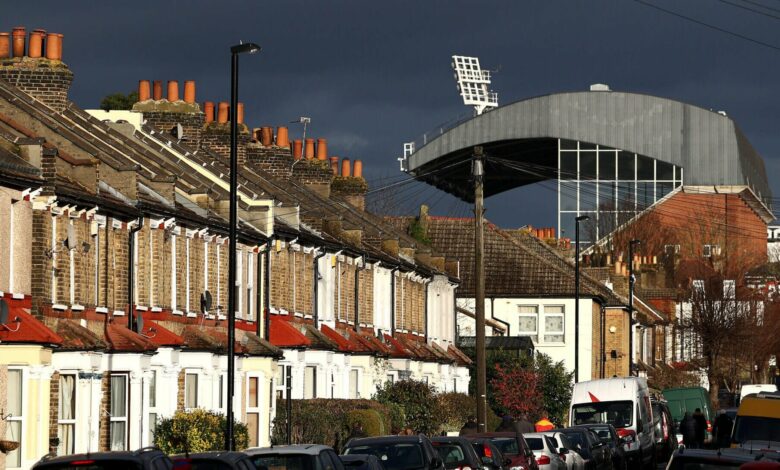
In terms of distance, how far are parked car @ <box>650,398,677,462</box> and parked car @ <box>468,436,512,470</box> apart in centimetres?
1984

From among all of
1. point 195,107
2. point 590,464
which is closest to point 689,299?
point 195,107

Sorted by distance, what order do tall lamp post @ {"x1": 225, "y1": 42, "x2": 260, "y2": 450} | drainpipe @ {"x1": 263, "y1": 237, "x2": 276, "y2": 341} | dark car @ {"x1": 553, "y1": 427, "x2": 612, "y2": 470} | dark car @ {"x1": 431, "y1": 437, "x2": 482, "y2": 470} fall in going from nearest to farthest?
dark car @ {"x1": 431, "y1": 437, "x2": 482, "y2": 470} < tall lamp post @ {"x1": 225, "y1": 42, "x2": 260, "y2": 450} < dark car @ {"x1": 553, "y1": 427, "x2": 612, "y2": 470} < drainpipe @ {"x1": 263, "y1": 237, "x2": 276, "y2": 341}

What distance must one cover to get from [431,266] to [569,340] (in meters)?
15.8

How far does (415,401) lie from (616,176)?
80088 millimetres

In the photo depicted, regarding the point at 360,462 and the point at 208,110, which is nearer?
the point at 360,462

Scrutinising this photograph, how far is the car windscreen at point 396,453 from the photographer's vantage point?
25219 mm

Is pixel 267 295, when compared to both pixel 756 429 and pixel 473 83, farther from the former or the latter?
pixel 473 83

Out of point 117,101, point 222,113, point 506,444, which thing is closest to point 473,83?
point 117,101

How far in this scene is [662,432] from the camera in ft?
172

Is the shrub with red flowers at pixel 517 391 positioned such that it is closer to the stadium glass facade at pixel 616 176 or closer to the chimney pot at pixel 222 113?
the chimney pot at pixel 222 113

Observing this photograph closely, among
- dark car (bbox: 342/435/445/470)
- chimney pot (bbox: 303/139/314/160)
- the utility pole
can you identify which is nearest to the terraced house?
chimney pot (bbox: 303/139/314/160)

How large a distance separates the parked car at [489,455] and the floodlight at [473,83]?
11487 cm

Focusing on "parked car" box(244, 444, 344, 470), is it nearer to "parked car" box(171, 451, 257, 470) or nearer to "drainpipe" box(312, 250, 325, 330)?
"parked car" box(171, 451, 257, 470)

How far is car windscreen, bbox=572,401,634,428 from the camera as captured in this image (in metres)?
46.4
